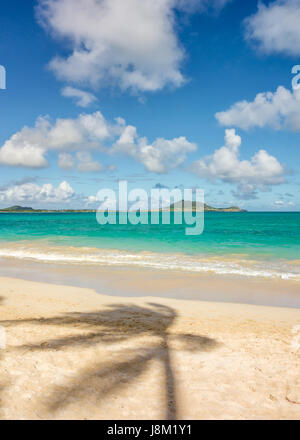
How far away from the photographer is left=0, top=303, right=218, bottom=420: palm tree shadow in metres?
4.53

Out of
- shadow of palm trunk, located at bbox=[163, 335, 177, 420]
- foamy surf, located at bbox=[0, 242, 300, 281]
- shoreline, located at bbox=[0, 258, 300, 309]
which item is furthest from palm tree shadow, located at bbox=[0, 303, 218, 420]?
foamy surf, located at bbox=[0, 242, 300, 281]

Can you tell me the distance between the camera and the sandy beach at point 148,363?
4.21 meters

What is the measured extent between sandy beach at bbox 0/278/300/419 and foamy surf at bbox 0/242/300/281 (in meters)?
6.65

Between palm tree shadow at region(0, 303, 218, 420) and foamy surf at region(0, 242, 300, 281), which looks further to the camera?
foamy surf at region(0, 242, 300, 281)

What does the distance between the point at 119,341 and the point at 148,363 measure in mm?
1211

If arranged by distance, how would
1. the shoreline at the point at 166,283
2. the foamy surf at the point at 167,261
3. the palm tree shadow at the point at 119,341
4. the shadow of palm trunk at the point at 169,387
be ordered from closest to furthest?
the shadow of palm trunk at the point at 169,387 < the palm tree shadow at the point at 119,341 < the shoreline at the point at 166,283 < the foamy surf at the point at 167,261

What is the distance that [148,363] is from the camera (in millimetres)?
5508

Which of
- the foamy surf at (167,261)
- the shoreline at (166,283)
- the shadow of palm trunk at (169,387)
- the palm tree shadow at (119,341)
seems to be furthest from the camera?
the foamy surf at (167,261)

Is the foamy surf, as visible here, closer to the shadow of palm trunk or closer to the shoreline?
the shoreline

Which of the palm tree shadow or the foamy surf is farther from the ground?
the palm tree shadow

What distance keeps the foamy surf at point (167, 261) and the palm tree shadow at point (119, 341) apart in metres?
7.65

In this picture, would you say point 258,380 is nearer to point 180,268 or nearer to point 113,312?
point 113,312

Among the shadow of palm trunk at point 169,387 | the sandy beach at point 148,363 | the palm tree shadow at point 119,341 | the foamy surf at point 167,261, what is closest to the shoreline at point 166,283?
the foamy surf at point 167,261

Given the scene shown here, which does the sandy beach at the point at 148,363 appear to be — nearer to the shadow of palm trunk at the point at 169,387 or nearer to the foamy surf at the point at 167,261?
the shadow of palm trunk at the point at 169,387
